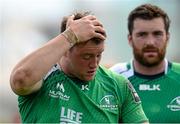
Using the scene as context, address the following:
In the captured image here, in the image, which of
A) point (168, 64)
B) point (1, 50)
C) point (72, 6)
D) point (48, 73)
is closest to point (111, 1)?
point (72, 6)

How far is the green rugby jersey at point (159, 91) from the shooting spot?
5309mm

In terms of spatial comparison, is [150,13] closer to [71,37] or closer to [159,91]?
[159,91]

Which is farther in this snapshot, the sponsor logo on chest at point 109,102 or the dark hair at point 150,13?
the dark hair at point 150,13

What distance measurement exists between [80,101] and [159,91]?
202 centimetres

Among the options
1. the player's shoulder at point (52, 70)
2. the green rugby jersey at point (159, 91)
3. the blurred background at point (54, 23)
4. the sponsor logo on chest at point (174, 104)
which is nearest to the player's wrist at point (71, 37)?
the player's shoulder at point (52, 70)

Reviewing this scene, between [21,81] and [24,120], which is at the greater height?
[21,81]

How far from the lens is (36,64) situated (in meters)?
3.44

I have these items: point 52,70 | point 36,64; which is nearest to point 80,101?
point 52,70

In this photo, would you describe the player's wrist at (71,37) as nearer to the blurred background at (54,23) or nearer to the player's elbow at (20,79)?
the player's elbow at (20,79)

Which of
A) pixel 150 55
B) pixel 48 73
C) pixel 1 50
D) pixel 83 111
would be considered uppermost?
pixel 48 73

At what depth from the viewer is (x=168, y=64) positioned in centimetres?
565

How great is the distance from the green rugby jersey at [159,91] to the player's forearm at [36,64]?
197 centimetres

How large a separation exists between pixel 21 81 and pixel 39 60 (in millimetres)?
154

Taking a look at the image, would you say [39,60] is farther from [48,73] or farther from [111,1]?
[111,1]
